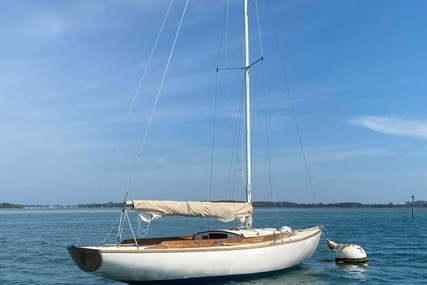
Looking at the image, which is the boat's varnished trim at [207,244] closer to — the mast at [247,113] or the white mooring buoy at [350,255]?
the mast at [247,113]

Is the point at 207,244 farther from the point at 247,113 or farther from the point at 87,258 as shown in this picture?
the point at 247,113

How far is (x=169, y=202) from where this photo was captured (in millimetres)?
17344

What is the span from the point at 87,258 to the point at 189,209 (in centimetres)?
440

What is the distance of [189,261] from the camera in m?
15.6

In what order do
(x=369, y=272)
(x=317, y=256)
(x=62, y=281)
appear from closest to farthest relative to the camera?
1. (x=62, y=281)
2. (x=369, y=272)
3. (x=317, y=256)

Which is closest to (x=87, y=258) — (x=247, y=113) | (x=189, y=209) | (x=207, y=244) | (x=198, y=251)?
(x=198, y=251)

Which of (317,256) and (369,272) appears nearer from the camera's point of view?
(369,272)

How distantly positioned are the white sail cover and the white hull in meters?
1.40

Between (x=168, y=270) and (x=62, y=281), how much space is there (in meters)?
6.99

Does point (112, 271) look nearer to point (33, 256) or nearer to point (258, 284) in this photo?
point (258, 284)

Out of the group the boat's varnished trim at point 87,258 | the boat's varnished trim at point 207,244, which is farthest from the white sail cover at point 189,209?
the boat's varnished trim at point 87,258

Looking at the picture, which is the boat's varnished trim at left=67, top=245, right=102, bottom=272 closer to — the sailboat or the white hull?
the sailboat

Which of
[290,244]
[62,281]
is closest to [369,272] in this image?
[290,244]

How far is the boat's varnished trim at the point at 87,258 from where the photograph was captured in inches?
573
